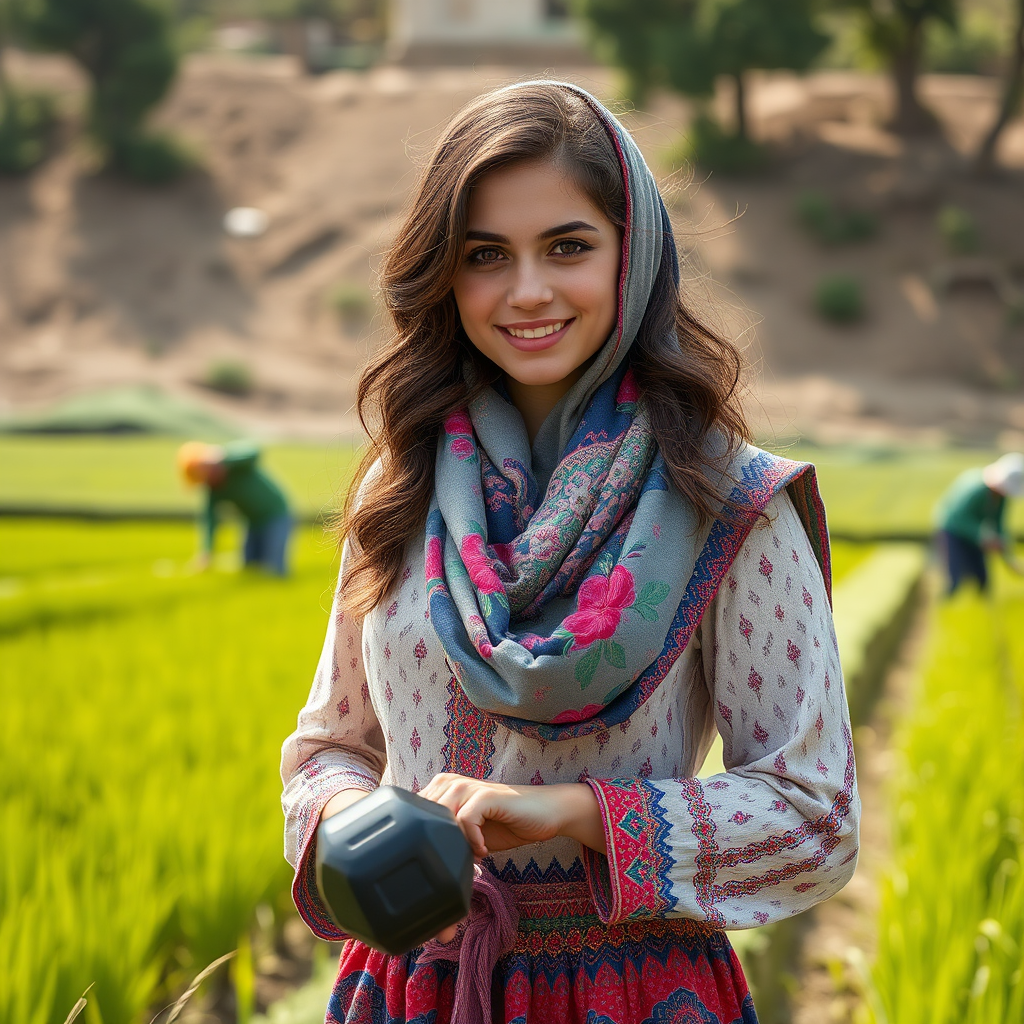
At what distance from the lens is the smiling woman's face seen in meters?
1.28

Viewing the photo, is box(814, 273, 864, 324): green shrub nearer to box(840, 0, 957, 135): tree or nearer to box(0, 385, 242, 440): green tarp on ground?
box(840, 0, 957, 135): tree

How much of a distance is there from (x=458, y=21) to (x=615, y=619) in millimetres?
41422

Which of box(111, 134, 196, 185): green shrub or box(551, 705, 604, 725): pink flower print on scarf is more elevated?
box(551, 705, 604, 725): pink flower print on scarf

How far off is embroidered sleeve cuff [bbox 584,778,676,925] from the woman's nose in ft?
1.62

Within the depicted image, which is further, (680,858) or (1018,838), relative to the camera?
(1018,838)

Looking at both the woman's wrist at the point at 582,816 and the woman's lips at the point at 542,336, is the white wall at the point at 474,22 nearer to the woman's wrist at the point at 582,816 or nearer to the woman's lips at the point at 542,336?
the woman's lips at the point at 542,336

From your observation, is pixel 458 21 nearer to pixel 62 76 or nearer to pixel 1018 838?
pixel 62 76

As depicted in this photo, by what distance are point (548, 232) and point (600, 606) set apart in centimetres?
40

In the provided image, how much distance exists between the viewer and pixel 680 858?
1.20 m

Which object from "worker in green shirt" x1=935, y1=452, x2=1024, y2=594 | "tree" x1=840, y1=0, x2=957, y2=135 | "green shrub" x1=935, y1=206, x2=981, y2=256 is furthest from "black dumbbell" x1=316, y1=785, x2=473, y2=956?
"tree" x1=840, y1=0, x2=957, y2=135

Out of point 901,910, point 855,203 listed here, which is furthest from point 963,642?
point 855,203

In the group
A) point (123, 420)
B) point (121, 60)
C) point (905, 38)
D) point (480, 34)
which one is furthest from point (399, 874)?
point (480, 34)

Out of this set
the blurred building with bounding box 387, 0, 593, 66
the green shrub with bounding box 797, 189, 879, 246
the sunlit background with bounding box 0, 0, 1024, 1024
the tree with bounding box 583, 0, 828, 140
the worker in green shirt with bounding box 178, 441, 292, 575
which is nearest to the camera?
the sunlit background with bounding box 0, 0, 1024, 1024

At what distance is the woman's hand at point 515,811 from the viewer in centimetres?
110
